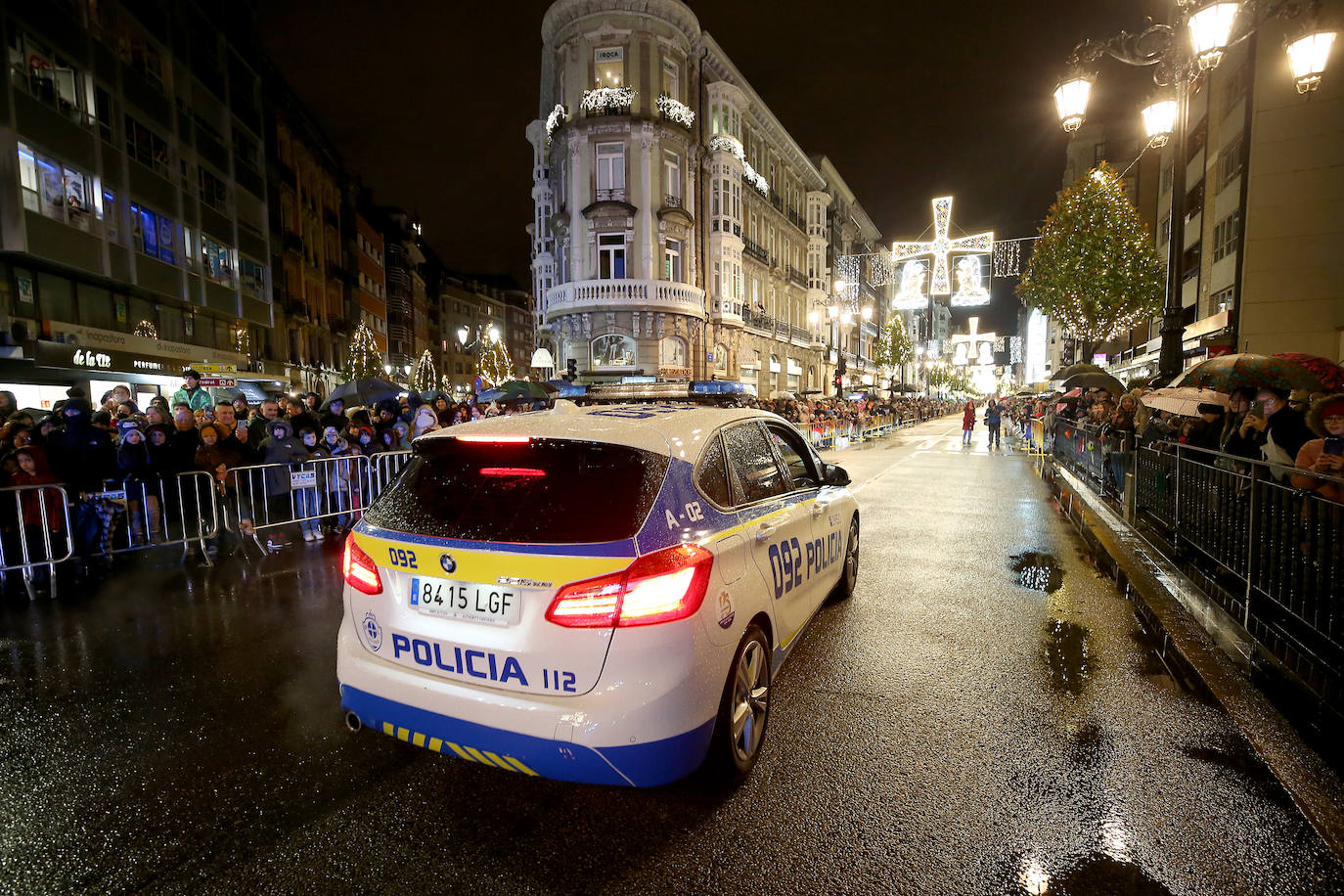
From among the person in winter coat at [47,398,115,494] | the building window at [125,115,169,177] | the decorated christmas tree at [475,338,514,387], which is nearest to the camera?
the person in winter coat at [47,398,115,494]

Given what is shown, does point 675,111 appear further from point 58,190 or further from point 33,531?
point 33,531

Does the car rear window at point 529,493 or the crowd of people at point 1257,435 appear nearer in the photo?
the car rear window at point 529,493

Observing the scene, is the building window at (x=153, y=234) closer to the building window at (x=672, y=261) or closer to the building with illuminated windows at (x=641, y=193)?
the building with illuminated windows at (x=641, y=193)

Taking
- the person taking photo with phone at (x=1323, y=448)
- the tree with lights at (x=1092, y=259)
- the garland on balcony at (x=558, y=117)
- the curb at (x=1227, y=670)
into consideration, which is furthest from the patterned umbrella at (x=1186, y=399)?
the garland on balcony at (x=558, y=117)

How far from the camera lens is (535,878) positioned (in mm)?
2406

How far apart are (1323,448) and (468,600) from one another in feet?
19.3

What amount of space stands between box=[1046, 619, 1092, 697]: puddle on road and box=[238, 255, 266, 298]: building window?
3643cm

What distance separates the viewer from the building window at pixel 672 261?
33.3 metres

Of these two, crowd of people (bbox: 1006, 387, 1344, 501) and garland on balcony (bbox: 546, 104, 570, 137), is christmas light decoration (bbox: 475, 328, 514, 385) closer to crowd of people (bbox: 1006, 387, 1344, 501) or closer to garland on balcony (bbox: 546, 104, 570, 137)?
garland on balcony (bbox: 546, 104, 570, 137)

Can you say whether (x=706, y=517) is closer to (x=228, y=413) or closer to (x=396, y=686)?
(x=396, y=686)

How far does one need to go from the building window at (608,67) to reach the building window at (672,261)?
775 centimetres

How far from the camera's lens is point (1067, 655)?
454cm

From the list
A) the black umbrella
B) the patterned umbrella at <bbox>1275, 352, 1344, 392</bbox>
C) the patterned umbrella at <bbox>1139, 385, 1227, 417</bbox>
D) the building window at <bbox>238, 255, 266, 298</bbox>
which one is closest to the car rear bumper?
the patterned umbrella at <bbox>1139, 385, 1227, 417</bbox>

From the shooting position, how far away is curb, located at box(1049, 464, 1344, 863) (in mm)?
2844
